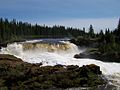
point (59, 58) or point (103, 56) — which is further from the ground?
point (59, 58)

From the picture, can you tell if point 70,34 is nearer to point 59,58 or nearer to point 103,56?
point 103,56

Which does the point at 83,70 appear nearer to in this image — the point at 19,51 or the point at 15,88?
the point at 15,88

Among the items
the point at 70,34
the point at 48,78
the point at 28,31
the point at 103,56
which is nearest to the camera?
the point at 48,78

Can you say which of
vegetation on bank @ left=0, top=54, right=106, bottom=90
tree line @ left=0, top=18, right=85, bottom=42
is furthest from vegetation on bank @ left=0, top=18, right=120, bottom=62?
vegetation on bank @ left=0, top=54, right=106, bottom=90

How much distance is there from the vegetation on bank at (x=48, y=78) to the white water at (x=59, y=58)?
2279 millimetres

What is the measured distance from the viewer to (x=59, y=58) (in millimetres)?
56469

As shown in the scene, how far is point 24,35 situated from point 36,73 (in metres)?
99.5

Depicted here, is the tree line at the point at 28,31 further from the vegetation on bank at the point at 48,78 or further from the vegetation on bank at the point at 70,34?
the vegetation on bank at the point at 48,78

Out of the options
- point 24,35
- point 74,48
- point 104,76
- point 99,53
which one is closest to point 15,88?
point 104,76

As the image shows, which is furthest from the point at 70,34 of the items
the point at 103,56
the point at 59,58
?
the point at 59,58

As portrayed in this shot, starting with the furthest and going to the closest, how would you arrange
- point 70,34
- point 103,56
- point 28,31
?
point 70,34 → point 28,31 → point 103,56

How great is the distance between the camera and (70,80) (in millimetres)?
38625

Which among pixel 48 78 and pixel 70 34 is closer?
pixel 48 78

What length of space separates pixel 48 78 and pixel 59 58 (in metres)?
17.2
